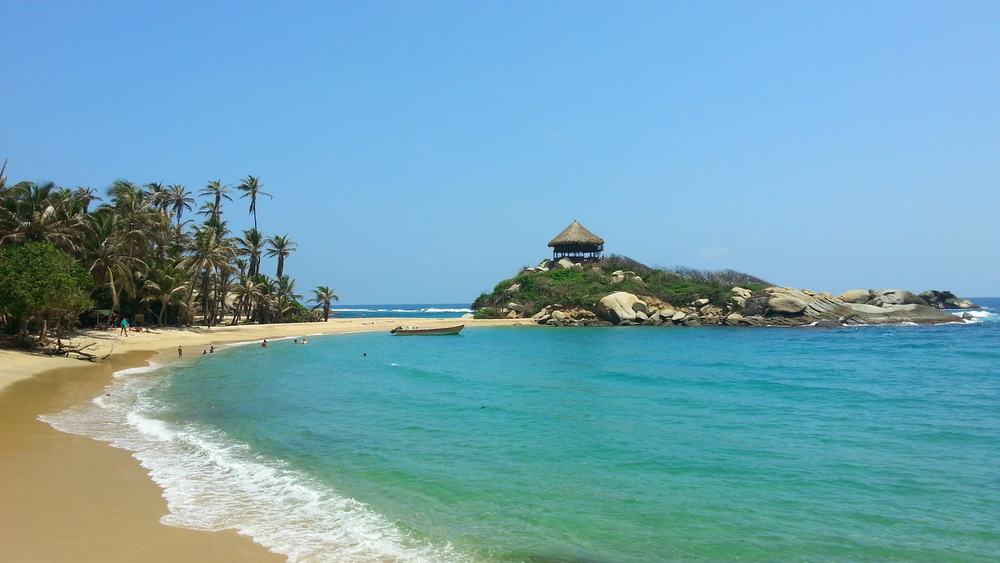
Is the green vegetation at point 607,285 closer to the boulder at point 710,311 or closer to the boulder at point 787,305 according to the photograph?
the boulder at point 710,311

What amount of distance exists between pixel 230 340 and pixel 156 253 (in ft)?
28.7

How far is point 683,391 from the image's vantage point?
77.0ft

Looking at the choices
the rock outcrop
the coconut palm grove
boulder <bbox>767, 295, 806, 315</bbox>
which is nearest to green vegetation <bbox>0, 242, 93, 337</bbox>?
the coconut palm grove

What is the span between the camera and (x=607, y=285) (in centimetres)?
7300

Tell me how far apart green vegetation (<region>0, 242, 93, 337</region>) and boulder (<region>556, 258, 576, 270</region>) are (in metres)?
57.4

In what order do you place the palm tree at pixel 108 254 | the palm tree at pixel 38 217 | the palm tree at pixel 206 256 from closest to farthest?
the palm tree at pixel 38 217 → the palm tree at pixel 108 254 → the palm tree at pixel 206 256

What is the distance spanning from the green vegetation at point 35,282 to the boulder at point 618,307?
1933 inches

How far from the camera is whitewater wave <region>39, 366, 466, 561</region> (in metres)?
8.46

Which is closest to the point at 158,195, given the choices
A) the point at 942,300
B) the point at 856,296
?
the point at 856,296

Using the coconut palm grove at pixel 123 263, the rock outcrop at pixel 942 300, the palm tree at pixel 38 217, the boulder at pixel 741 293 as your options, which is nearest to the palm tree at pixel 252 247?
the coconut palm grove at pixel 123 263

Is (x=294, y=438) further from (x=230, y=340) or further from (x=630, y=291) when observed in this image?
(x=630, y=291)

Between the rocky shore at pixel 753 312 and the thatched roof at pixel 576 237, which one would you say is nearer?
the rocky shore at pixel 753 312

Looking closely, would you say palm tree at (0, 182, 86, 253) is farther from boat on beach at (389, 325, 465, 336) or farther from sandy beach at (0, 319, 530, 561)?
boat on beach at (389, 325, 465, 336)

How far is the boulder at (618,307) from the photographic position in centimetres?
6662
